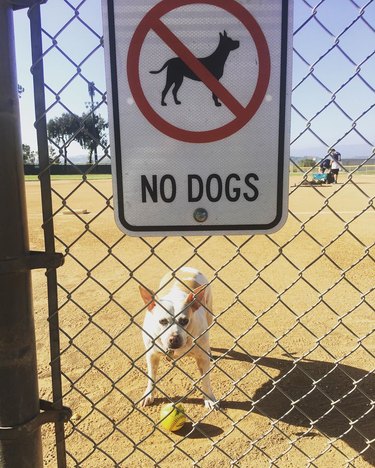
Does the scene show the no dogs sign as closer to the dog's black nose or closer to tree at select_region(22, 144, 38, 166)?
tree at select_region(22, 144, 38, 166)

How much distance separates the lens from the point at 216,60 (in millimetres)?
1231

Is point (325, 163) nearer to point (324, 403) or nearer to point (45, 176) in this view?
point (324, 403)

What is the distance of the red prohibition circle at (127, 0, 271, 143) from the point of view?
121cm

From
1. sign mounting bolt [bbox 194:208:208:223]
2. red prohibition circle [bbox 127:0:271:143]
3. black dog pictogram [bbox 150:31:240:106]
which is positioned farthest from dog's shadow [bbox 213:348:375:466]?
black dog pictogram [bbox 150:31:240:106]

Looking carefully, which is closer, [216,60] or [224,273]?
[216,60]

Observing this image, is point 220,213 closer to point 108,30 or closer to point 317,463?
point 108,30

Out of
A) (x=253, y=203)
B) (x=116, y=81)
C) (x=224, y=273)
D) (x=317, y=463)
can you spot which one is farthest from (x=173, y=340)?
(x=224, y=273)

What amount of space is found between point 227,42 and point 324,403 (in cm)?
290

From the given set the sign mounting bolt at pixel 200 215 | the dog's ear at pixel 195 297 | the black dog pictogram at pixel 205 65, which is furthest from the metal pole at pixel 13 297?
the dog's ear at pixel 195 297

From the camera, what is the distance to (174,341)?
2.83m

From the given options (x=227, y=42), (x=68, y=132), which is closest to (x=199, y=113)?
(x=227, y=42)

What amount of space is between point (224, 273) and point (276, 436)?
347 centimetres

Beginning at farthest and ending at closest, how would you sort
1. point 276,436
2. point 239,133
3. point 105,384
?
1. point 105,384
2. point 276,436
3. point 239,133

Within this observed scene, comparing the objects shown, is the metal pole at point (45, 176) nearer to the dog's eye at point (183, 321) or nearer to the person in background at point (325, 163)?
the person in background at point (325, 163)
